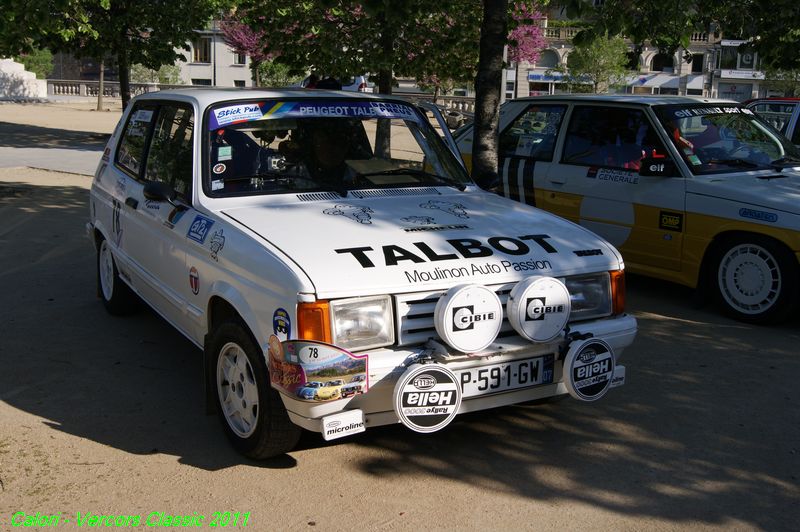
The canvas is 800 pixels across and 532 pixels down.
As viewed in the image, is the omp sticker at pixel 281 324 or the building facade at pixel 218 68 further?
the building facade at pixel 218 68

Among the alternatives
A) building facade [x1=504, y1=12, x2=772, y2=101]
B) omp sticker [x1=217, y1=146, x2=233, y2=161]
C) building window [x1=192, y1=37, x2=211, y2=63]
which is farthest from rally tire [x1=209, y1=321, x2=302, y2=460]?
building window [x1=192, y1=37, x2=211, y2=63]

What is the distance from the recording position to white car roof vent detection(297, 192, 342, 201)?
496 cm

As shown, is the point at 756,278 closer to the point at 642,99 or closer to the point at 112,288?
the point at 642,99

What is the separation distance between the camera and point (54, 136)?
24.5 metres

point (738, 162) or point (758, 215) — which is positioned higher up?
point (738, 162)

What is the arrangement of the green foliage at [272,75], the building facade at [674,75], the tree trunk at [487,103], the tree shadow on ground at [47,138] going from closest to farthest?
the tree trunk at [487,103], the tree shadow on ground at [47,138], the green foliage at [272,75], the building facade at [674,75]

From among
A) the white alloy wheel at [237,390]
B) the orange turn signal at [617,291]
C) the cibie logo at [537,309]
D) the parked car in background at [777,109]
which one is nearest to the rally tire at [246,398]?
the white alloy wheel at [237,390]

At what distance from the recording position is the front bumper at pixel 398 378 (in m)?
3.83

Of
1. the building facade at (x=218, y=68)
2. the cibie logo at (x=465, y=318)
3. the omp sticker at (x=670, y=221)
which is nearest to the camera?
the cibie logo at (x=465, y=318)

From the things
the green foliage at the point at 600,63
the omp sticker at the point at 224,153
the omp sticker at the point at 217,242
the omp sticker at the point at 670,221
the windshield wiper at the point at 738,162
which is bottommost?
the omp sticker at the point at 670,221

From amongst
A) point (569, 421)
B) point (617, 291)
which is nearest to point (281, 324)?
point (617, 291)

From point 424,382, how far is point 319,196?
1.60 metres

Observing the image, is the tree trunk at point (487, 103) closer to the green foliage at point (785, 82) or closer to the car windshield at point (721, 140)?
the car windshield at point (721, 140)

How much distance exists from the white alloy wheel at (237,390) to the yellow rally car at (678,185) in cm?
436
